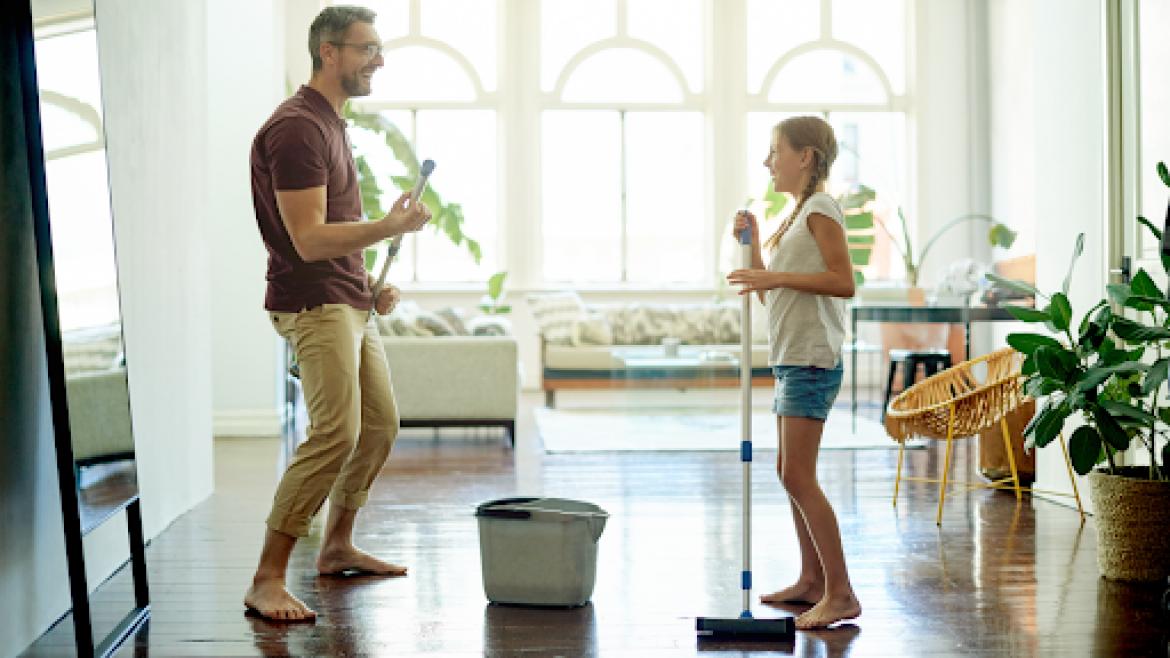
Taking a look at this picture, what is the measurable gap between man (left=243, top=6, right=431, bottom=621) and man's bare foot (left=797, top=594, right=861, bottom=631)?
1.23 metres

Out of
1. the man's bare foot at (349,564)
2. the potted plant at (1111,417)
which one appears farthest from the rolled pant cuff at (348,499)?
the potted plant at (1111,417)

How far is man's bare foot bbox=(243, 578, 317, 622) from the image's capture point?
3346 mm

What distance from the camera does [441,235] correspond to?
39.1 feet

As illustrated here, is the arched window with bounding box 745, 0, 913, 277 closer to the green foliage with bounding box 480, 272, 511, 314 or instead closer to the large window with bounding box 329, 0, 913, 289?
the large window with bounding box 329, 0, 913, 289

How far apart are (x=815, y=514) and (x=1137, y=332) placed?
1047mm

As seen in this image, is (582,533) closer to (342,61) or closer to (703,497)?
(342,61)

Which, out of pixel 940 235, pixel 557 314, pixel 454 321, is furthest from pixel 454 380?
pixel 940 235

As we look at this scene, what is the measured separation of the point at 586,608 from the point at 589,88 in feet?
29.5

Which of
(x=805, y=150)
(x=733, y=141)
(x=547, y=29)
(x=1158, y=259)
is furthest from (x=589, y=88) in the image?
(x=805, y=150)

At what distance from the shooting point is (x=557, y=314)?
32.3ft

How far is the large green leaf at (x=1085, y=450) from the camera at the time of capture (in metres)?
3.76

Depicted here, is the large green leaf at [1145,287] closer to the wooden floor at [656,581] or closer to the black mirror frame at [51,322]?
the wooden floor at [656,581]

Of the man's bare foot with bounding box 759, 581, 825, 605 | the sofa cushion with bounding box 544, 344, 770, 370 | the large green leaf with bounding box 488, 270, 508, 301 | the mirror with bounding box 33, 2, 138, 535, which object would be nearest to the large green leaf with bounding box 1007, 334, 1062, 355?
the man's bare foot with bounding box 759, 581, 825, 605

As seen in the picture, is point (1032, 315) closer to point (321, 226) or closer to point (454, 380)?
point (321, 226)
